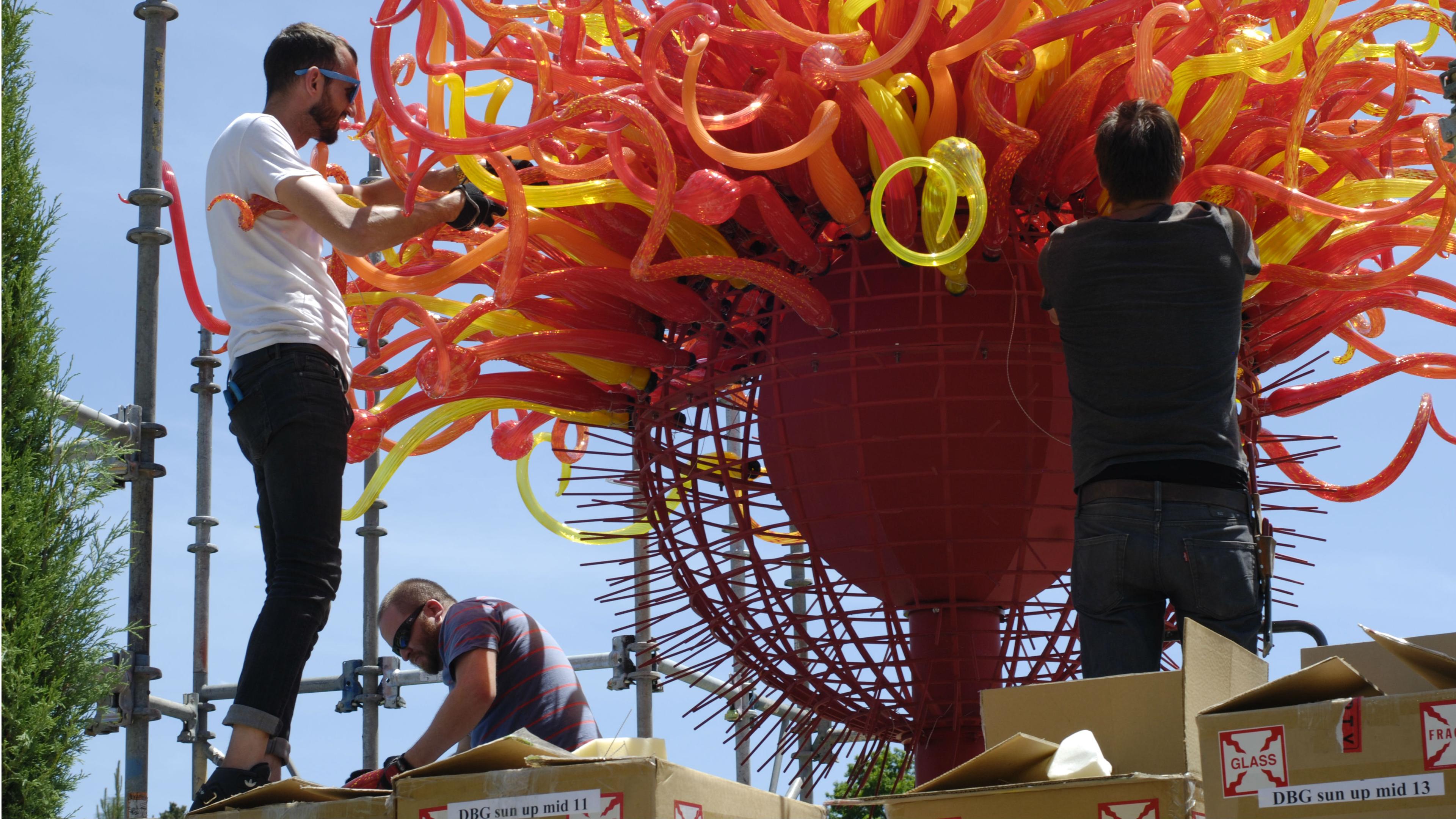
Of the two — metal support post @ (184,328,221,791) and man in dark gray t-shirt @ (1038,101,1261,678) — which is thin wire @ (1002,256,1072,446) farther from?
metal support post @ (184,328,221,791)

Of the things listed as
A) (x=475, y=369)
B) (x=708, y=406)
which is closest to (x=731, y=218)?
(x=708, y=406)

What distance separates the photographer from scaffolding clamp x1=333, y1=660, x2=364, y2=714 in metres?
4.62

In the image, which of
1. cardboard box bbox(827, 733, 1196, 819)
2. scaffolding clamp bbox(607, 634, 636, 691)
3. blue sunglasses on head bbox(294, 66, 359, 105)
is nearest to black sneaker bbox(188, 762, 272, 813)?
cardboard box bbox(827, 733, 1196, 819)

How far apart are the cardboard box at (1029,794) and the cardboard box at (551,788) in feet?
0.60

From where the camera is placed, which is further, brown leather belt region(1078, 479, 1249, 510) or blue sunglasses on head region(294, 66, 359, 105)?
blue sunglasses on head region(294, 66, 359, 105)

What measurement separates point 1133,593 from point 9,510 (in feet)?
6.55

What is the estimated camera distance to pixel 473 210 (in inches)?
111

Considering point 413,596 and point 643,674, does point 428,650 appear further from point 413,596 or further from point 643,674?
point 643,674

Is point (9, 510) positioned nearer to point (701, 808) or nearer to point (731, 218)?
point (731, 218)

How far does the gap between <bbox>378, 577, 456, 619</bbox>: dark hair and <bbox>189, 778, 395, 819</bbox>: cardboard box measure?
158cm

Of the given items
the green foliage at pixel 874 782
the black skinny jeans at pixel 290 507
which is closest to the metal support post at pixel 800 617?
the green foliage at pixel 874 782

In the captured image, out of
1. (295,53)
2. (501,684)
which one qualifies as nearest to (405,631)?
(501,684)

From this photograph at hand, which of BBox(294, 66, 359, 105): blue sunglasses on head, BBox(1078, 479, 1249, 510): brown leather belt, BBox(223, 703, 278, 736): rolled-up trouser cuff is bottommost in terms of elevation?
BBox(223, 703, 278, 736): rolled-up trouser cuff

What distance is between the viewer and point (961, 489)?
270 cm
